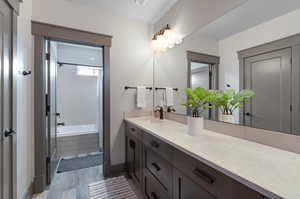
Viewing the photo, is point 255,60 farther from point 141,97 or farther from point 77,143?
point 77,143

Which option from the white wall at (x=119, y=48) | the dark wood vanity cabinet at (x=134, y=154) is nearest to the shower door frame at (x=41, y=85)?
the white wall at (x=119, y=48)

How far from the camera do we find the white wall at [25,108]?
4.55 ft

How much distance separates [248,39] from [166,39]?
1.22 metres

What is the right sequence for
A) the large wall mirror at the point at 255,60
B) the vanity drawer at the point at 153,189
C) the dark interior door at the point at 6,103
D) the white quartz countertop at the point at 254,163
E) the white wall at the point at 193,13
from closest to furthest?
the white quartz countertop at the point at 254,163 → the large wall mirror at the point at 255,60 → the dark interior door at the point at 6,103 → the vanity drawer at the point at 153,189 → the white wall at the point at 193,13

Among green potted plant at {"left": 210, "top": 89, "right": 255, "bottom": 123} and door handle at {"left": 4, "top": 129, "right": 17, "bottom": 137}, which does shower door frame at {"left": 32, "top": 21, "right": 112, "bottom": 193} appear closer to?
door handle at {"left": 4, "top": 129, "right": 17, "bottom": 137}

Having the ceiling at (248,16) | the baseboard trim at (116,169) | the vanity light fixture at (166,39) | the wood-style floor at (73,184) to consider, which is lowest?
the wood-style floor at (73,184)

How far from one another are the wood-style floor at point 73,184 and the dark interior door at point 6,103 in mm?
613

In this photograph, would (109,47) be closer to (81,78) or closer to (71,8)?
(71,8)

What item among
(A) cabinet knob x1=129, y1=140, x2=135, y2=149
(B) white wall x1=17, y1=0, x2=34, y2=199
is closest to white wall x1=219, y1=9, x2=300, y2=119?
(A) cabinet knob x1=129, y1=140, x2=135, y2=149

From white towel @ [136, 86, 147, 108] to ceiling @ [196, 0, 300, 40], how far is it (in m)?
1.21

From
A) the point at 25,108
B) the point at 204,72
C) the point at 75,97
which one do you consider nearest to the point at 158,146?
the point at 204,72

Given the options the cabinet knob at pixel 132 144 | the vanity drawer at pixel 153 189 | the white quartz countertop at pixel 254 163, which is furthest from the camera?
the cabinet knob at pixel 132 144

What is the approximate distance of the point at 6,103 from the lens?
1.12 m

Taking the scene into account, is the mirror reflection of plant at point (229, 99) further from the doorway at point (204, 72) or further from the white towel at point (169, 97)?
the white towel at point (169, 97)
